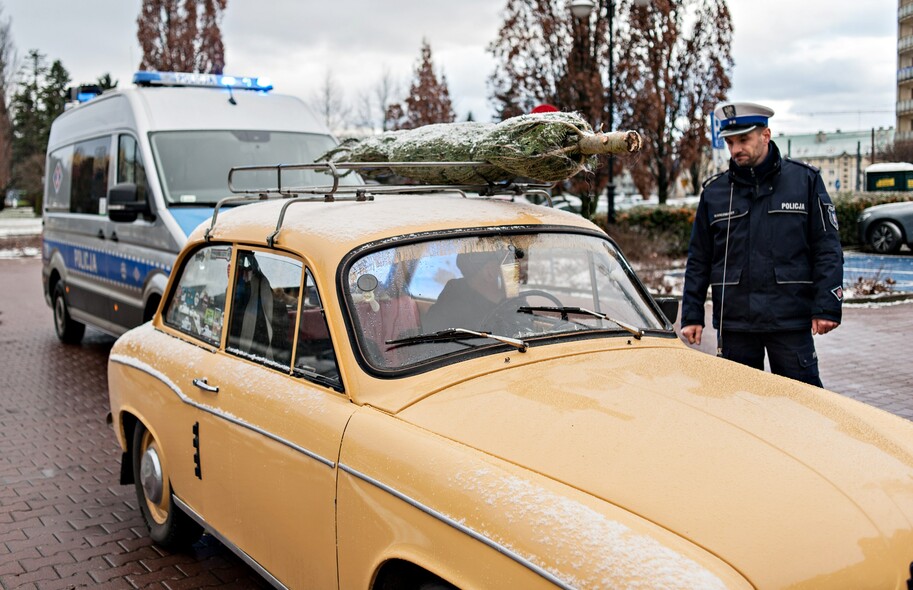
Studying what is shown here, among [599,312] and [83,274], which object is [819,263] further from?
[83,274]

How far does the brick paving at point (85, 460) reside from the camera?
466 cm

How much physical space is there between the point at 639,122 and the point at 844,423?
62.3ft

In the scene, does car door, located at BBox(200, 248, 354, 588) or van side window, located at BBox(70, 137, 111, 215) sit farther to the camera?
van side window, located at BBox(70, 137, 111, 215)

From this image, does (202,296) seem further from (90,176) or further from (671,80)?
(671,80)

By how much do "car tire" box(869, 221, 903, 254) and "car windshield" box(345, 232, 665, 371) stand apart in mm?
19262

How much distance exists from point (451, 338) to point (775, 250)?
81.8 inches

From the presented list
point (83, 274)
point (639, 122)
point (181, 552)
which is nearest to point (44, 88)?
point (639, 122)

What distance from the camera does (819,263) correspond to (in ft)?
15.1

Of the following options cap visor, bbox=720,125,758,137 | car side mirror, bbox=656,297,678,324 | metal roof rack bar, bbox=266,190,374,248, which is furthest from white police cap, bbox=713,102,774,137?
metal roof rack bar, bbox=266,190,374,248

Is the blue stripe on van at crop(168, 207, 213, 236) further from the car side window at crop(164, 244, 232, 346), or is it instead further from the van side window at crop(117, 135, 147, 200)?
the car side window at crop(164, 244, 232, 346)

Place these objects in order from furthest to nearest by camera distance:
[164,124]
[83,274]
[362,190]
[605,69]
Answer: [605,69] < [83,274] < [164,124] < [362,190]

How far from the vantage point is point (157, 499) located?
4.77 meters

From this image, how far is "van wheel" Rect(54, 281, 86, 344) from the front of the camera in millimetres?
11469

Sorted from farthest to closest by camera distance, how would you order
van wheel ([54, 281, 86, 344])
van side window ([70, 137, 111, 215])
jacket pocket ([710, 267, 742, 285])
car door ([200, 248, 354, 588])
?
van wheel ([54, 281, 86, 344]) → van side window ([70, 137, 111, 215]) → jacket pocket ([710, 267, 742, 285]) → car door ([200, 248, 354, 588])
